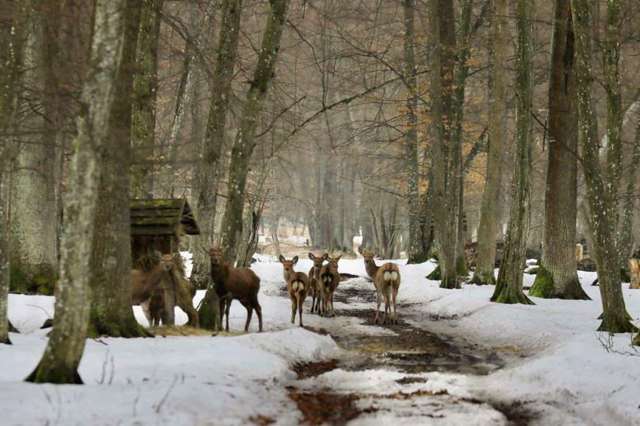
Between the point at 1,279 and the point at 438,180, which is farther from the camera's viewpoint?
the point at 438,180

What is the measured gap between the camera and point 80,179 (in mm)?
5570

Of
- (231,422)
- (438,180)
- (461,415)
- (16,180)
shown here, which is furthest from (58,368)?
(438,180)

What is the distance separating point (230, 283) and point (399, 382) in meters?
4.80

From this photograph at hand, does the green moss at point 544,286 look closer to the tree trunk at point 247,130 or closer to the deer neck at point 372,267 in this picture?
the deer neck at point 372,267

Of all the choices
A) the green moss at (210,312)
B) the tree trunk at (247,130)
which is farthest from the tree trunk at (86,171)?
the tree trunk at (247,130)

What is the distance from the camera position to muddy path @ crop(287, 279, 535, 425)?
6660mm

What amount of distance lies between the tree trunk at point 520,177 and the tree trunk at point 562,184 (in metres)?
1.20

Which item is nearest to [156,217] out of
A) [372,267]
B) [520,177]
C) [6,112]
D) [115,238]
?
[115,238]

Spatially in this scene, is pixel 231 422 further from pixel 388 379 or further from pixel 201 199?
pixel 201 199

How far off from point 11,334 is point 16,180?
17.3ft

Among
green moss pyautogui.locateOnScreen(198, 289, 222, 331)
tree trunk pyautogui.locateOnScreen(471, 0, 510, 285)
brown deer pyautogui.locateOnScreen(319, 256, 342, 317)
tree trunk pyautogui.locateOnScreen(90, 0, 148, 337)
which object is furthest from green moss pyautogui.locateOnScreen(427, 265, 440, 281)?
tree trunk pyautogui.locateOnScreen(90, 0, 148, 337)

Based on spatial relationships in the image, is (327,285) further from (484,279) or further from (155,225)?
(484,279)

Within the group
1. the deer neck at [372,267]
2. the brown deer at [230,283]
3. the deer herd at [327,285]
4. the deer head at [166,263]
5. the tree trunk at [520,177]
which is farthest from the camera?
the deer neck at [372,267]

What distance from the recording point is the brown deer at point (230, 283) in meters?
11.9
